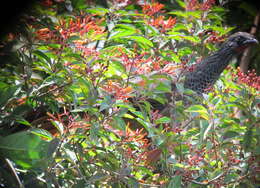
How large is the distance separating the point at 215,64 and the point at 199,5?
2.13 ft

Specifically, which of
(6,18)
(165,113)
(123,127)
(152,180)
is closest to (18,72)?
(123,127)

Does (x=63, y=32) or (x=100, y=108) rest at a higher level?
(x=63, y=32)

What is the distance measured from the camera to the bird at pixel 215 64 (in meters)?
2.44

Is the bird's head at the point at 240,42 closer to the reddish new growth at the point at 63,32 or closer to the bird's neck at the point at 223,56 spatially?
the bird's neck at the point at 223,56

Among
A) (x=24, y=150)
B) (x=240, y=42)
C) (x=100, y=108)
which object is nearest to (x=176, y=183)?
(x=100, y=108)

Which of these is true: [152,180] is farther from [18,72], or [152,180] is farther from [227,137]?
[18,72]

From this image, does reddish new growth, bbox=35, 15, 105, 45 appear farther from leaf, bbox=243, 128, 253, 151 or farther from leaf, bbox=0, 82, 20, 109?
leaf, bbox=243, 128, 253, 151

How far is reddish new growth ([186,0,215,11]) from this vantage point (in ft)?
5.94

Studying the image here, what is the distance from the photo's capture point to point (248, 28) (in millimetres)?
3672

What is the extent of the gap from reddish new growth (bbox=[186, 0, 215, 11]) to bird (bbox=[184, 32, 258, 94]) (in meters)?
0.54

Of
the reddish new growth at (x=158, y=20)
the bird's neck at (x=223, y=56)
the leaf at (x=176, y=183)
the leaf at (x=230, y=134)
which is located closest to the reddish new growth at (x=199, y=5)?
the reddish new growth at (x=158, y=20)

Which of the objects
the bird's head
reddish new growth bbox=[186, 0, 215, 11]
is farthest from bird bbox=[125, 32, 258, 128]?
reddish new growth bbox=[186, 0, 215, 11]

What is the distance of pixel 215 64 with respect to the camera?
245 centimetres

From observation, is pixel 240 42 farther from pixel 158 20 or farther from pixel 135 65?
pixel 135 65
